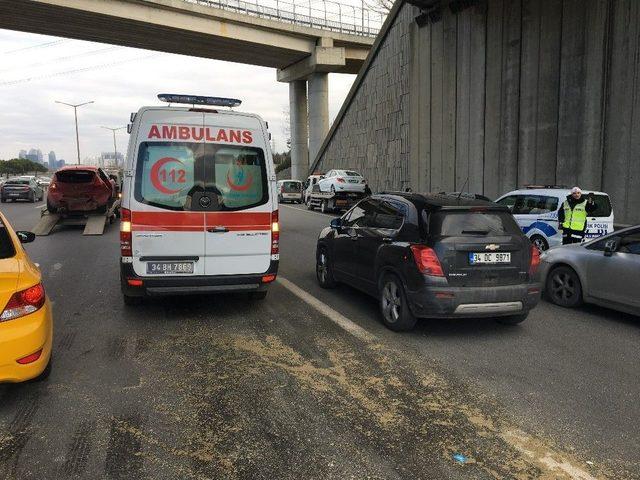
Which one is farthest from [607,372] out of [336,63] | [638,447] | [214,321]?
[336,63]

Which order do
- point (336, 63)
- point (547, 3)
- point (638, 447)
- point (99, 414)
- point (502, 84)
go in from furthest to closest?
1. point (336, 63)
2. point (502, 84)
3. point (547, 3)
4. point (99, 414)
5. point (638, 447)

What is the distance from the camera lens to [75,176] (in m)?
16.5

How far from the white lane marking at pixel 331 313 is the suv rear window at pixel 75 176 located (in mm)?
10603

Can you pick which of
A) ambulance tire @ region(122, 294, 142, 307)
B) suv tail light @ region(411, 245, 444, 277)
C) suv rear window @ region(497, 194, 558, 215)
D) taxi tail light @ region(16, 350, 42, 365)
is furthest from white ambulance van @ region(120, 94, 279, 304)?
suv rear window @ region(497, 194, 558, 215)

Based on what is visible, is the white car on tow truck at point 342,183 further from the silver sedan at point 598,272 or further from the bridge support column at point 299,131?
the bridge support column at point 299,131

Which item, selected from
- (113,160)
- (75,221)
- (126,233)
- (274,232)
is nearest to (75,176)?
(75,221)

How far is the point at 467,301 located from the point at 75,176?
14.5m

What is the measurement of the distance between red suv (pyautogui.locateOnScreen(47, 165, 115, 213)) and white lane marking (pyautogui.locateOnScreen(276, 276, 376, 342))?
33.7 feet

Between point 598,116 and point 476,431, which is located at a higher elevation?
point 598,116

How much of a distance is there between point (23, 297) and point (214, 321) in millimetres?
2627

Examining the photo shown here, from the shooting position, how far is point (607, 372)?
4.79 m

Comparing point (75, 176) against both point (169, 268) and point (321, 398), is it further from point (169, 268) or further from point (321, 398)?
point (321, 398)

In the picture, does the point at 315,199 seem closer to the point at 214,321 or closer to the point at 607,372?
the point at 214,321

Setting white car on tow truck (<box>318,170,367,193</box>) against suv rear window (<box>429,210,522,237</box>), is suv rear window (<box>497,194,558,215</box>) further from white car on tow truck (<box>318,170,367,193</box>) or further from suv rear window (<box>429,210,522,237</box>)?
white car on tow truck (<box>318,170,367,193</box>)
